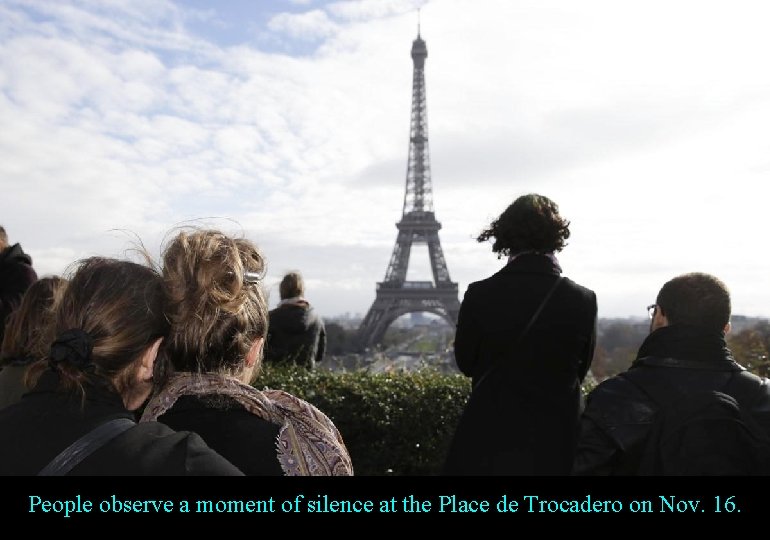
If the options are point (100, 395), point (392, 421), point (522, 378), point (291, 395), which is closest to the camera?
point (100, 395)

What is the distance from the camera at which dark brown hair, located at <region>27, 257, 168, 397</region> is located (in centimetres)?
175

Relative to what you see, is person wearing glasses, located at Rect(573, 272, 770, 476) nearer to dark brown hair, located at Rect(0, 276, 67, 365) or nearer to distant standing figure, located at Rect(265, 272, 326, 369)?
dark brown hair, located at Rect(0, 276, 67, 365)

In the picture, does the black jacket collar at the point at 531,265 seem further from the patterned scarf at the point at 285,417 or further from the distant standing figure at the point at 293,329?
the distant standing figure at the point at 293,329

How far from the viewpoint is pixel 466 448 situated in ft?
10.1

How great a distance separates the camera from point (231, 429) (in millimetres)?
1861

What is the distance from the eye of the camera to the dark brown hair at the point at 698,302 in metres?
2.65

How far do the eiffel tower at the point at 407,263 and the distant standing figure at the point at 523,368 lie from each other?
104 ft

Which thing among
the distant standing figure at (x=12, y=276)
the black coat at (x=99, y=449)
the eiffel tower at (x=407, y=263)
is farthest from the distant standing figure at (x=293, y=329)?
the eiffel tower at (x=407, y=263)

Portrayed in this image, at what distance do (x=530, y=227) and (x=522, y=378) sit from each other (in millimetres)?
755

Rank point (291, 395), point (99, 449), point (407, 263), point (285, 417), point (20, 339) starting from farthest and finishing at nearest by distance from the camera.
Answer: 1. point (407, 263)
2. point (20, 339)
3. point (291, 395)
4. point (285, 417)
5. point (99, 449)

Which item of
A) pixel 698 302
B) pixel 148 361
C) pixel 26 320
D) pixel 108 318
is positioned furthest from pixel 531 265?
pixel 26 320

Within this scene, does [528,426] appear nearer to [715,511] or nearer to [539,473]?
[539,473]

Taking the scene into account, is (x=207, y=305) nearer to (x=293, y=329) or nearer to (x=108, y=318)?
(x=108, y=318)

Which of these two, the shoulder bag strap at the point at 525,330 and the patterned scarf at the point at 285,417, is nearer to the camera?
the patterned scarf at the point at 285,417
